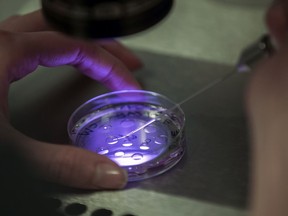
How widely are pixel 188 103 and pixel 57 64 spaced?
180mm

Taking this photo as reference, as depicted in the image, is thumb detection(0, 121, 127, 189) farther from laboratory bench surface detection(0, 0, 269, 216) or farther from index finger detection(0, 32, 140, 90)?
index finger detection(0, 32, 140, 90)

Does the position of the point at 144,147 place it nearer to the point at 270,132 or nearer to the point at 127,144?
the point at 127,144

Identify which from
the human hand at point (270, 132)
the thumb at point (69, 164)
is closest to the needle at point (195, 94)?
the thumb at point (69, 164)

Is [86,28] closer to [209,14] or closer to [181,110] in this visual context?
[181,110]

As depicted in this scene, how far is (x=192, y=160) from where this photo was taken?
2.26ft

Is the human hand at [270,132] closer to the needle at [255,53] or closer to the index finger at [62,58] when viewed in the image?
the needle at [255,53]

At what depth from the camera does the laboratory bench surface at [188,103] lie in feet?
2.08

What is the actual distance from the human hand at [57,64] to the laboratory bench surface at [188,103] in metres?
0.02

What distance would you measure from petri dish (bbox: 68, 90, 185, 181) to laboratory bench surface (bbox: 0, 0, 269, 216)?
2 cm

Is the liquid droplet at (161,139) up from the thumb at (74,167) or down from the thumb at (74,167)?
down

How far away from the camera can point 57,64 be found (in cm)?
77

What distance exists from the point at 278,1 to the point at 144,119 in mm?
298

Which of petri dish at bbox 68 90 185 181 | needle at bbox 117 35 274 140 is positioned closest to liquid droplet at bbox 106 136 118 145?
petri dish at bbox 68 90 185 181

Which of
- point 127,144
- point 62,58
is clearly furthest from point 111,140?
point 62,58
